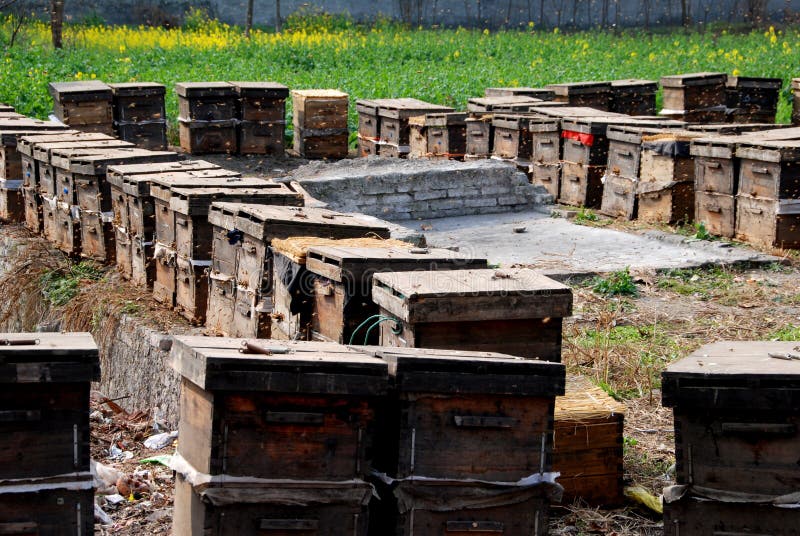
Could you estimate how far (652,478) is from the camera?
7.13 metres

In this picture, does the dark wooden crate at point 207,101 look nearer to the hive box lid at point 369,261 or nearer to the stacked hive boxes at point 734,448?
the hive box lid at point 369,261

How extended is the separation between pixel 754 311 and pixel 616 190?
475cm

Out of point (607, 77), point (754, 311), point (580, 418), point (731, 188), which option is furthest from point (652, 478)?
point (607, 77)

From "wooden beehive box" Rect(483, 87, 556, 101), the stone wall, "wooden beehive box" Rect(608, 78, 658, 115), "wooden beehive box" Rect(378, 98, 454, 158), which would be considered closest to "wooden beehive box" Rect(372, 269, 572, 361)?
the stone wall

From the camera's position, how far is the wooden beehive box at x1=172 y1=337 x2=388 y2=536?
16.8 ft

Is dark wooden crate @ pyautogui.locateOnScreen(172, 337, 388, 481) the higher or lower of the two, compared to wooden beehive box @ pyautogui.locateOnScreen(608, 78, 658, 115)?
lower

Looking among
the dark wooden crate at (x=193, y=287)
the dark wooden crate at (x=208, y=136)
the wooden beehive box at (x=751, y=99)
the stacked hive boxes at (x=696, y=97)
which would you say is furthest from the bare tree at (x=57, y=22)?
the dark wooden crate at (x=193, y=287)

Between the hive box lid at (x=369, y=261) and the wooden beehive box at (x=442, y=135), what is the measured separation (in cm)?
1063

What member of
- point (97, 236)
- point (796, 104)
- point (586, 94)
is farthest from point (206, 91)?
point (796, 104)

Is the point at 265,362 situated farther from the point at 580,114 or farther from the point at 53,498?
the point at 580,114

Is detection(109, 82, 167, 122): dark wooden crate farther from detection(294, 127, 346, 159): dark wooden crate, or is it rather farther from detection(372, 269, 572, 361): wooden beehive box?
detection(372, 269, 572, 361): wooden beehive box

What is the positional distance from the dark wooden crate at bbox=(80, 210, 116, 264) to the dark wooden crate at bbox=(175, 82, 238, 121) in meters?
8.02

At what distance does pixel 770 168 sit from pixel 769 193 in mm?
319

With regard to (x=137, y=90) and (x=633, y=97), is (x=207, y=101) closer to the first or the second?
(x=137, y=90)
